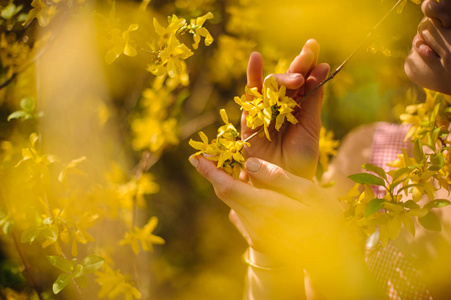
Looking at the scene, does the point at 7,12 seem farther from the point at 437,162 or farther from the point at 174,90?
the point at 437,162

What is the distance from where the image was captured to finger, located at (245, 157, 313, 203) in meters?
0.87

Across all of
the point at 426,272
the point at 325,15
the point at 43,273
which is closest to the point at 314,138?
the point at 426,272

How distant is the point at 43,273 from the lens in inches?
58.3

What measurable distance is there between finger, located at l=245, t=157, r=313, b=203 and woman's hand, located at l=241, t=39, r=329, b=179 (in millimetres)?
175

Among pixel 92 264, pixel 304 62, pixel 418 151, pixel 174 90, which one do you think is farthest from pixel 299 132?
pixel 174 90

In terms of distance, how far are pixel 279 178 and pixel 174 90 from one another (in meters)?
1.06

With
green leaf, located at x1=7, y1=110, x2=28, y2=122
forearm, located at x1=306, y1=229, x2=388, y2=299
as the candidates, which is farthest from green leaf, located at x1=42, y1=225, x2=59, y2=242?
forearm, located at x1=306, y1=229, x2=388, y2=299

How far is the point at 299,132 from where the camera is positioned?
3.47 feet

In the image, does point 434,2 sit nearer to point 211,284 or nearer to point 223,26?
point 223,26

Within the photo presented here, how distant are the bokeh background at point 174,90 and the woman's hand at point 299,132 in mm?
185

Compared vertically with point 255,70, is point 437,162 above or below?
below

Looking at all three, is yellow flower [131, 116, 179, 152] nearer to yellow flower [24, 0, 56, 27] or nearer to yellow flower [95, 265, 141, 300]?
yellow flower [95, 265, 141, 300]

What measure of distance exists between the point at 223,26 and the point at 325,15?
1.79 feet

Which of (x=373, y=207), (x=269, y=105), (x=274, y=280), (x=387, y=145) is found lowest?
(x=274, y=280)
